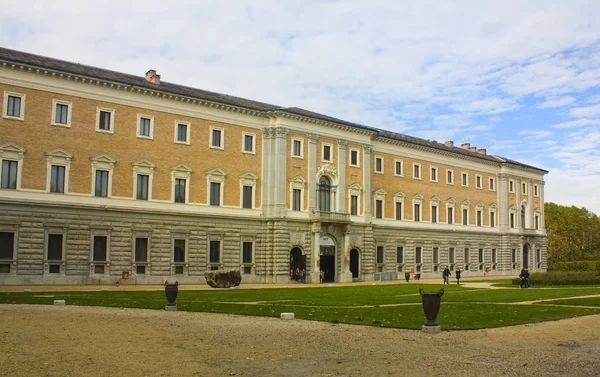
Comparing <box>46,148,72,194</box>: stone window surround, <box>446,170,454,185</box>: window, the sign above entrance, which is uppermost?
<box>446,170,454,185</box>: window

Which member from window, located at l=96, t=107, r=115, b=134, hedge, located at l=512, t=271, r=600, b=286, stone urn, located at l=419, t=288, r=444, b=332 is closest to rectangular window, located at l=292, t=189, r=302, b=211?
window, located at l=96, t=107, r=115, b=134

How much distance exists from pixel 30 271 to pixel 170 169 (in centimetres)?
→ 1259

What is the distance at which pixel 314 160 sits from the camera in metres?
54.2

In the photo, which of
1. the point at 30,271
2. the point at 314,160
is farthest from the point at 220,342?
the point at 314,160

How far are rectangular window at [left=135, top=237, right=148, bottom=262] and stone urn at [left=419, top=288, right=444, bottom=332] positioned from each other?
32.0 metres

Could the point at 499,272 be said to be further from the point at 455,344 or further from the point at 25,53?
the point at 455,344

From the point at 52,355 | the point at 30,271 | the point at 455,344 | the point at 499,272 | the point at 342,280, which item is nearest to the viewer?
the point at 52,355

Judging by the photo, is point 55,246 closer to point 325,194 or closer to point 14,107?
point 14,107

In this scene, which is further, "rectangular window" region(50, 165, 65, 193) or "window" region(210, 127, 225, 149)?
"window" region(210, 127, 225, 149)

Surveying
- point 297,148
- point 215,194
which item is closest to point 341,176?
point 297,148

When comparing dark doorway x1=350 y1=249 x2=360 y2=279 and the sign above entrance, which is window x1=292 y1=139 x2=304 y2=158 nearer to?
the sign above entrance

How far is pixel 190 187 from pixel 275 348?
116 ft

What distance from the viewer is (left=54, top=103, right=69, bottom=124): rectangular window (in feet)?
137

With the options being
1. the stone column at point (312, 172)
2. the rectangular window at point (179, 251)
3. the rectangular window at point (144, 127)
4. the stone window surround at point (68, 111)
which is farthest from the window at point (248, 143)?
the stone window surround at point (68, 111)
